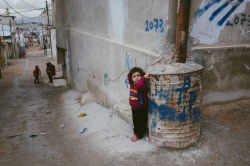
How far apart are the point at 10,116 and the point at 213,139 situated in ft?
22.1

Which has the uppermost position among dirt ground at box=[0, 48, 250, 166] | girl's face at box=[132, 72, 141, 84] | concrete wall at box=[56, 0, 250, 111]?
concrete wall at box=[56, 0, 250, 111]

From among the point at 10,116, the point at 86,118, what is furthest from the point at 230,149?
the point at 10,116

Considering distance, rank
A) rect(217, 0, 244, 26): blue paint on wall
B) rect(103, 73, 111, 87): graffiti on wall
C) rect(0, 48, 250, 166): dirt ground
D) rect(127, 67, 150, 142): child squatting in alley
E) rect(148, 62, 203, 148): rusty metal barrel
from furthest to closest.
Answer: rect(103, 73, 111, 87): graffiti on wall < rect(217, 0, 244, 26): blue paint on wall < rect(127, 67, 150, 142): child squatting in alley < rect(0, 48, 250, 166): dirt ground < rect(148, 62, 203, 148): rusty metal barrel

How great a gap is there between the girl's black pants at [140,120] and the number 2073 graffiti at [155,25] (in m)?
1.45

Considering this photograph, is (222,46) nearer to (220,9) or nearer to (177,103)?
(220,9)

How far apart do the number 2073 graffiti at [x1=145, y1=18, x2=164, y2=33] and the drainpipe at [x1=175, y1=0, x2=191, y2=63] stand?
1.11 feet

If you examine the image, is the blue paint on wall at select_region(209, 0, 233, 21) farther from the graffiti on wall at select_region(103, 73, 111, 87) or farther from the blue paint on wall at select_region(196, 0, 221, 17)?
the graffiti on wall at select_region(103, 73, 111, 87)

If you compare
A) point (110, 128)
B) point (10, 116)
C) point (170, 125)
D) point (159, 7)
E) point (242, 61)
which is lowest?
point (10, 116)

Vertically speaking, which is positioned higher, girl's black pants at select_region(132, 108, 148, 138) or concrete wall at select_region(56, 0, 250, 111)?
concrete wall at select_region(56, 0, 250, 111)

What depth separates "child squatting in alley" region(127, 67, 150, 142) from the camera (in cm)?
335

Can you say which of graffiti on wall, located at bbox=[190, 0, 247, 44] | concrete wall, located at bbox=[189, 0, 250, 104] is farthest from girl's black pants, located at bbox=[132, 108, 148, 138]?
graffiti on wall, located at bbox=[190, 0, 247, 44]

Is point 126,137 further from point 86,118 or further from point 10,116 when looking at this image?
point 10,116

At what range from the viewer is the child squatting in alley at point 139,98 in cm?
335

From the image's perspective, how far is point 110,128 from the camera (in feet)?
15.1
